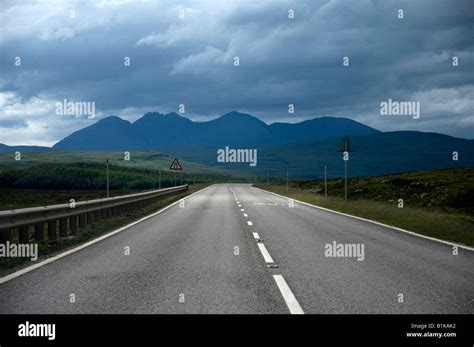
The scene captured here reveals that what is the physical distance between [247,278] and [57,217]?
681 centimetres

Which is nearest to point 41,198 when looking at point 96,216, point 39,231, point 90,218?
point 96,216

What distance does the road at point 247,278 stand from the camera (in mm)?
6133

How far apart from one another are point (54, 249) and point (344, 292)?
22.3 feet

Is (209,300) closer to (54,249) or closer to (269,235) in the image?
(54,249)

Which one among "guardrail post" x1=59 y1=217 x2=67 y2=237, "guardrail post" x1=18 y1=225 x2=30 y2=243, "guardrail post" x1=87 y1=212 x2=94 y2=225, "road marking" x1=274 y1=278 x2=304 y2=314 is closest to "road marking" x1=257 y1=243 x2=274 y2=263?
"road marking" x1=274 y1=278 x2=304 y2=314

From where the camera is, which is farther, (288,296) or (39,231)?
(39,231)

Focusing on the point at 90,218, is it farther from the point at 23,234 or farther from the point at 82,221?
the point at 23,234

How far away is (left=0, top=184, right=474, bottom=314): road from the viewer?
6133mm

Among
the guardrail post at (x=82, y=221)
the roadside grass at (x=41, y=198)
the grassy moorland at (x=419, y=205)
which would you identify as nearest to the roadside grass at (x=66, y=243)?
the guardrail post at (x=82, y=221)

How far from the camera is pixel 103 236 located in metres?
13.6

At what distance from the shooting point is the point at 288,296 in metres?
6.64
